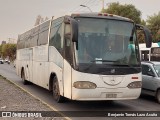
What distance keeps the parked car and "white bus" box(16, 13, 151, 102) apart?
266cm

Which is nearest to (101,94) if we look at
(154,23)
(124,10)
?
(154,23)

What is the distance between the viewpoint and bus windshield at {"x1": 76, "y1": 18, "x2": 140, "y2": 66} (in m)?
10.3

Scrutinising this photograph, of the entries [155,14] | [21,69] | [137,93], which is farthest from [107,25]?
[155,14]

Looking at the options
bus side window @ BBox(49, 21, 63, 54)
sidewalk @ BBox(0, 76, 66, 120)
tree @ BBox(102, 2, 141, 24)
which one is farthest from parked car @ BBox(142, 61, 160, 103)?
tree @ BBox(102, 2, 141, 24)

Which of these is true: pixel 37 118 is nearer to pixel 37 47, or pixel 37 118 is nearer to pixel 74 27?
pixel 74 27

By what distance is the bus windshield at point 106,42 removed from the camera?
10305mm

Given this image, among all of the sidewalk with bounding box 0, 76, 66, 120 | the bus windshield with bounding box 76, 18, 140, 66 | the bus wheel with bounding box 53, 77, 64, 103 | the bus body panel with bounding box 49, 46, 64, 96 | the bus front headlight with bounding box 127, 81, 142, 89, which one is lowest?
the sidewalk with bounding box 0, 76, 66, 120

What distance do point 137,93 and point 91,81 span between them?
163cm

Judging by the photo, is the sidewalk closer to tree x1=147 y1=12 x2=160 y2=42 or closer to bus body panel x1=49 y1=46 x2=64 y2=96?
bus body panel x1=49 y1=46 x2=64 y2=96

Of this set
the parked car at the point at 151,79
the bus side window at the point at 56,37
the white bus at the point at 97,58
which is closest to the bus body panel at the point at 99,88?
the white bus at the point at 97,58

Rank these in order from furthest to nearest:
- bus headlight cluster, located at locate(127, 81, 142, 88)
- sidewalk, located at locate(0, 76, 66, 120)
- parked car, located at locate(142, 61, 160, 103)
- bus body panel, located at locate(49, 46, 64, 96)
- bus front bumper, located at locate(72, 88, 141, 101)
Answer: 1. parked car, located at locate(142, 61, 160, 103)
2. bus body panel, located at locate(49, 46, 64, 96)
3. bus headlight cluster, located at locate(127, 81, 142, 88)
4. sidewalk, located at locate(0, 76, 66, 120)
5. bus front bumper, located at locate(72, 88, 141, 101)

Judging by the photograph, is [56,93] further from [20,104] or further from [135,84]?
[135,84]

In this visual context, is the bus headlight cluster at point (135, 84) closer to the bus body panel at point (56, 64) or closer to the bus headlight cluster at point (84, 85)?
the bus headlight cluster at point (84, 85)

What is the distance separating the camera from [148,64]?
46.9ft
